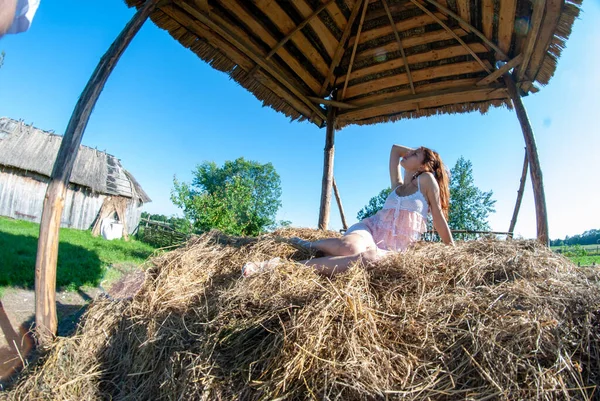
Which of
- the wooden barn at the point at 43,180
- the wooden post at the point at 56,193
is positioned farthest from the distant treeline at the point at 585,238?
the wooden barn at the point at 43,180

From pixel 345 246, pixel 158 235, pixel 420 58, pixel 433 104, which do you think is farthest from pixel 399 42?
pixel 158 235

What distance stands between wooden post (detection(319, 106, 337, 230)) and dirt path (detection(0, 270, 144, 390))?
267 centimetres

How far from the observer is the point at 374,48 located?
392 cm

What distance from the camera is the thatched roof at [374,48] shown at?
2820 mm

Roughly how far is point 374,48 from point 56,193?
3.87 meters

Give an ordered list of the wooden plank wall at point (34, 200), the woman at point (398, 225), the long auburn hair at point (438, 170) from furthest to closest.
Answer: the wooden plank wall at point (34, 200), the long auburn hair at point (438, 170), the woman at point (398, 225)

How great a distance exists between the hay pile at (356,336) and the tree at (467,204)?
77.5ft

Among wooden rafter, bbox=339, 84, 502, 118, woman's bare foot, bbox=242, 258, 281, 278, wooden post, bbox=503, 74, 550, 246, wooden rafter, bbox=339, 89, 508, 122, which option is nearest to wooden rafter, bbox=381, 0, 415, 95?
wooden rafter, bbox=339, 84, 502, 118

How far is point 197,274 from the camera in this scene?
1.99 metres

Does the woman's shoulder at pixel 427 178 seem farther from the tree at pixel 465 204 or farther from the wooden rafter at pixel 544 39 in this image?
the tree at pixel 465 204

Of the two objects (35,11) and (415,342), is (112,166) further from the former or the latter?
(415,342)

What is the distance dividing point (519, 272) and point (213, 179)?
128 ft

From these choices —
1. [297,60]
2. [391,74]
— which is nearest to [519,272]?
[391,74]

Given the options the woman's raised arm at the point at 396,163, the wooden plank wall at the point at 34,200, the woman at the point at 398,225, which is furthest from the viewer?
the wooden plank wall at the point at 34,200
